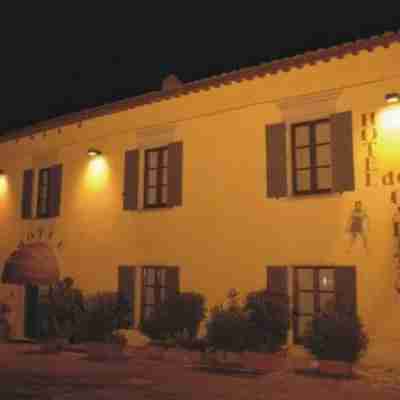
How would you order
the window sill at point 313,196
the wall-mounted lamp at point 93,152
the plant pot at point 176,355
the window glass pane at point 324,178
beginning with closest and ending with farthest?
the window sill at point 313,196 < the window glass pane at point 324,178 < the plant pot at point 176,355 < the wall-mounted lamp at point 93,152

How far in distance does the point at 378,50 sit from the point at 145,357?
760 cm

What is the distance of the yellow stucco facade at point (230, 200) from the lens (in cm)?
959

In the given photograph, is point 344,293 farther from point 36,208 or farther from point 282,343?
point 36,208

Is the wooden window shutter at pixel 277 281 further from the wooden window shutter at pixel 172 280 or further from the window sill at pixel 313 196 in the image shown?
the wooden window shutter at pixel 172 280

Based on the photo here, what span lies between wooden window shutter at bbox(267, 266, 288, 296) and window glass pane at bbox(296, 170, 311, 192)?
1.58 meters

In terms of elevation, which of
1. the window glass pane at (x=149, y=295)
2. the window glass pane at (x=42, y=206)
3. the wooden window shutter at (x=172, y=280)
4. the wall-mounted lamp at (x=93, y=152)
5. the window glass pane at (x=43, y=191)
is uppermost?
the wall-mounted lamp at (x=93, y=152)

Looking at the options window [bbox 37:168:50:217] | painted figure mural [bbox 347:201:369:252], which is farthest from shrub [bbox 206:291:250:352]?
window [bbox 37:168:50:217]

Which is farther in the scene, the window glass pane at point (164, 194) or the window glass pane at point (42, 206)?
the window glass pane at point (42, 206)

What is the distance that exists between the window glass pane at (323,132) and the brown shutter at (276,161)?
0.65 metres

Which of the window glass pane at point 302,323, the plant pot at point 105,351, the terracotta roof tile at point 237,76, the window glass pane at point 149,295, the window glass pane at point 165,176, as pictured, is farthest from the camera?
the window glass pane at point 165,176

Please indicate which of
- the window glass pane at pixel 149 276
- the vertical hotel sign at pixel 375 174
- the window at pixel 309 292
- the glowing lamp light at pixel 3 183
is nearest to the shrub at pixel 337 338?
the window at pixel 309 292

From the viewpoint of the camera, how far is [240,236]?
11.1 m

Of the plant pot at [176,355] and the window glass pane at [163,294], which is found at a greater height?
the window glass pane at [163,294]

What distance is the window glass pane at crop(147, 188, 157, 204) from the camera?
12914 millimetres
